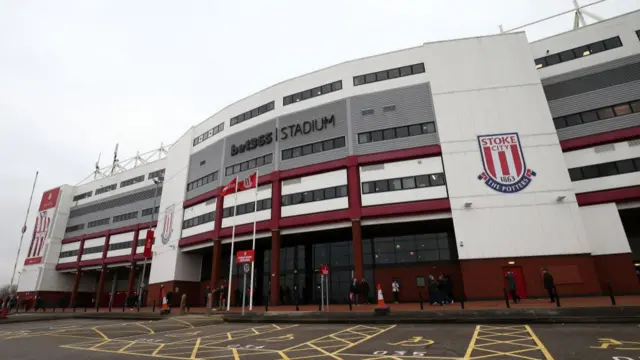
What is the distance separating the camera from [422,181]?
25.9m

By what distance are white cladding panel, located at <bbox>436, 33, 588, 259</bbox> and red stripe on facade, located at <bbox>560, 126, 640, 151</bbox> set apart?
1703 mm

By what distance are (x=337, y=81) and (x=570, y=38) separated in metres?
20.1

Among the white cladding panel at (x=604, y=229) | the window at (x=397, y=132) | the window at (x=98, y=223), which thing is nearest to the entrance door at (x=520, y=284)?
the white cladding panel at (x=604, y=229)

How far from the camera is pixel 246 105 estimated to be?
36688 millimetres

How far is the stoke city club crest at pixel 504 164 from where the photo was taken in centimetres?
2392

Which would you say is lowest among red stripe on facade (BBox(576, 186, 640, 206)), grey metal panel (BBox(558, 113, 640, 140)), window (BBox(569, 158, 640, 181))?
red stripe on facade (BBox(576, 186, 640, 206))

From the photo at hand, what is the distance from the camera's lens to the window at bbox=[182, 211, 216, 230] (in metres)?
34.8

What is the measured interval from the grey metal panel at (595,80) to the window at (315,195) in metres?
18.9

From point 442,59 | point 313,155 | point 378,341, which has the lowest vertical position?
point 378,341

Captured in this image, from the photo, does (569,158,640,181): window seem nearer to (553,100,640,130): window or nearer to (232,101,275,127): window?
(553,100,640,130): window

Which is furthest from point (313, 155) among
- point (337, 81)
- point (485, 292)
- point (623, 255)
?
point (623, 255)

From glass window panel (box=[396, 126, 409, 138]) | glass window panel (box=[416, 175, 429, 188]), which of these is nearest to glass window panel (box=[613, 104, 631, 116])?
glass window panel (box=[416, 175, 429, 188])

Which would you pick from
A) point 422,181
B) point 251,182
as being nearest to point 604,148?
point 422,181

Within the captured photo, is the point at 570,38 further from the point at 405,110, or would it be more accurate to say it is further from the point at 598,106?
the point at 405,110
